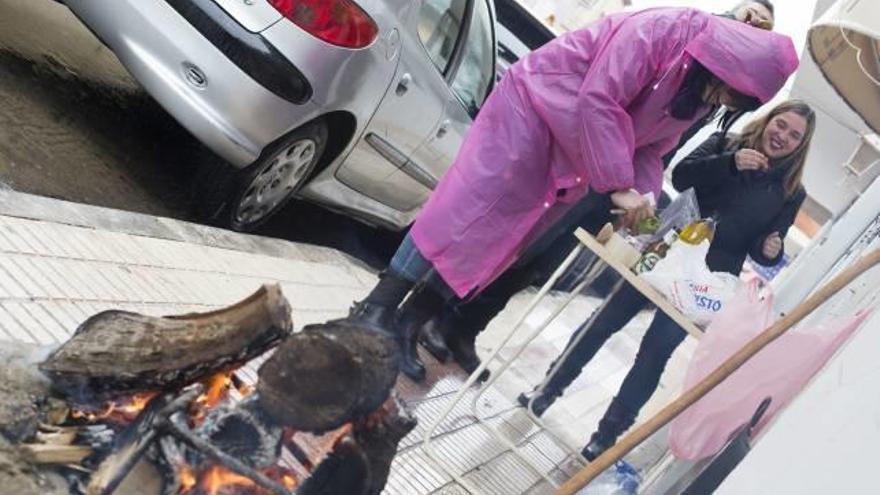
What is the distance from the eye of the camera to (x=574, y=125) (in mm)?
2969

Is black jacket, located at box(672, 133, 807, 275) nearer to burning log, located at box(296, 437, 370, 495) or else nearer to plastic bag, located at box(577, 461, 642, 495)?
plastic bag, located at box(577, 461, 642, 495)

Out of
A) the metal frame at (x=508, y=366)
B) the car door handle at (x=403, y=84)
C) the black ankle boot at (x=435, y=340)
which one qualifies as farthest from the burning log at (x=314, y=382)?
the car door handle at (x=403, y=84)

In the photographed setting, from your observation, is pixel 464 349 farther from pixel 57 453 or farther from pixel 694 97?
pixel 57 453

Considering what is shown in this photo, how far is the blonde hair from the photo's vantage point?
3.86 meters

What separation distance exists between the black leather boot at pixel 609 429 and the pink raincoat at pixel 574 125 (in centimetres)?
114

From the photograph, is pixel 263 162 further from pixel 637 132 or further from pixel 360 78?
pixel 637 132

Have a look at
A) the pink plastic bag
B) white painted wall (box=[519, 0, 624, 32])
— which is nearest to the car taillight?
the pink plastic bag

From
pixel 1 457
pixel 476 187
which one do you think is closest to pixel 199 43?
pixel 476 187

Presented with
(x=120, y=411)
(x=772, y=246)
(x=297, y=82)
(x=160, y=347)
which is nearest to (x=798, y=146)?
(x=772, y=246)

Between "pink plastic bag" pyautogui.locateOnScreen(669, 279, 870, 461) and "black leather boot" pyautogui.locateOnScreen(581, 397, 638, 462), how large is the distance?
140 centimetres

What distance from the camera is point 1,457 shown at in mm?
1614

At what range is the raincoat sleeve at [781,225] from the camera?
13.4 ft

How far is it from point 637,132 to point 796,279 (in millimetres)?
1039

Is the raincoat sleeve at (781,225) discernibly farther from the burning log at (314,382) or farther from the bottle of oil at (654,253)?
the burning log at (314,382)
